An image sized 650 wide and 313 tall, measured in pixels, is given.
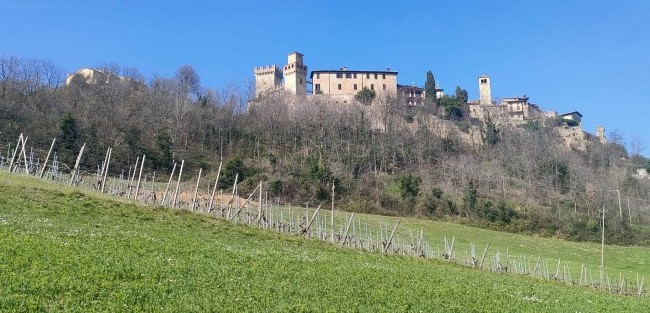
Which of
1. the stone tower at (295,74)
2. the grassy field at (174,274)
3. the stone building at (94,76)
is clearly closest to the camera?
the grassy field at (174,274)

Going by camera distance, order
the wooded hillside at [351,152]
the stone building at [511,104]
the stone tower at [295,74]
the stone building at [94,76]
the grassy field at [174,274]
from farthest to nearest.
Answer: the stone building at [511,104] → the stone tower at [295,74] → the stone building at [94,76] → the wooded hillside at [351,152] → the grassy field at [174,274]

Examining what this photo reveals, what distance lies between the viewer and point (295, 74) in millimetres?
156500

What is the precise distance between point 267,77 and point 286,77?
8.16 metres

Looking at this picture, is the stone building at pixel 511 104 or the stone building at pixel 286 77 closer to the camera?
the stone building at pixel 286 77

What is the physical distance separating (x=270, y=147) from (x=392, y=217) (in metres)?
37.4

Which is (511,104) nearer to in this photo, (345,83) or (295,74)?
(345,83)

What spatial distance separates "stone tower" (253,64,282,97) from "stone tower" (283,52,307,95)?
4.84 meters

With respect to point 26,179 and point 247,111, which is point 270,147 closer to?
point 247,111

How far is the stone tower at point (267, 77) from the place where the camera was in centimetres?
16350

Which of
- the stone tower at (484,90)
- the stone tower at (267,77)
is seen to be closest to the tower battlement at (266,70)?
the stone tower at (267,77)

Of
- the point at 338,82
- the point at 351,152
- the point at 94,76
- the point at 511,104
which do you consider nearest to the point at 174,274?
the point at 351,152

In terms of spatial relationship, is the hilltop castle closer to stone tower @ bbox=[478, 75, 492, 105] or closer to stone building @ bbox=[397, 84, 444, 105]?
stone building @ bbox=[397, 84, 444, 105]

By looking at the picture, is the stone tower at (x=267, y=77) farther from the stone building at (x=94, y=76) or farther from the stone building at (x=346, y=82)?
the stone building at (x=94, y=76)

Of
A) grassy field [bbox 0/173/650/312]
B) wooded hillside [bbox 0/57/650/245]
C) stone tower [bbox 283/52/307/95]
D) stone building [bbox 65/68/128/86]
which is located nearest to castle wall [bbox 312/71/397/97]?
stone tower [bbox 283/52/307/95]
